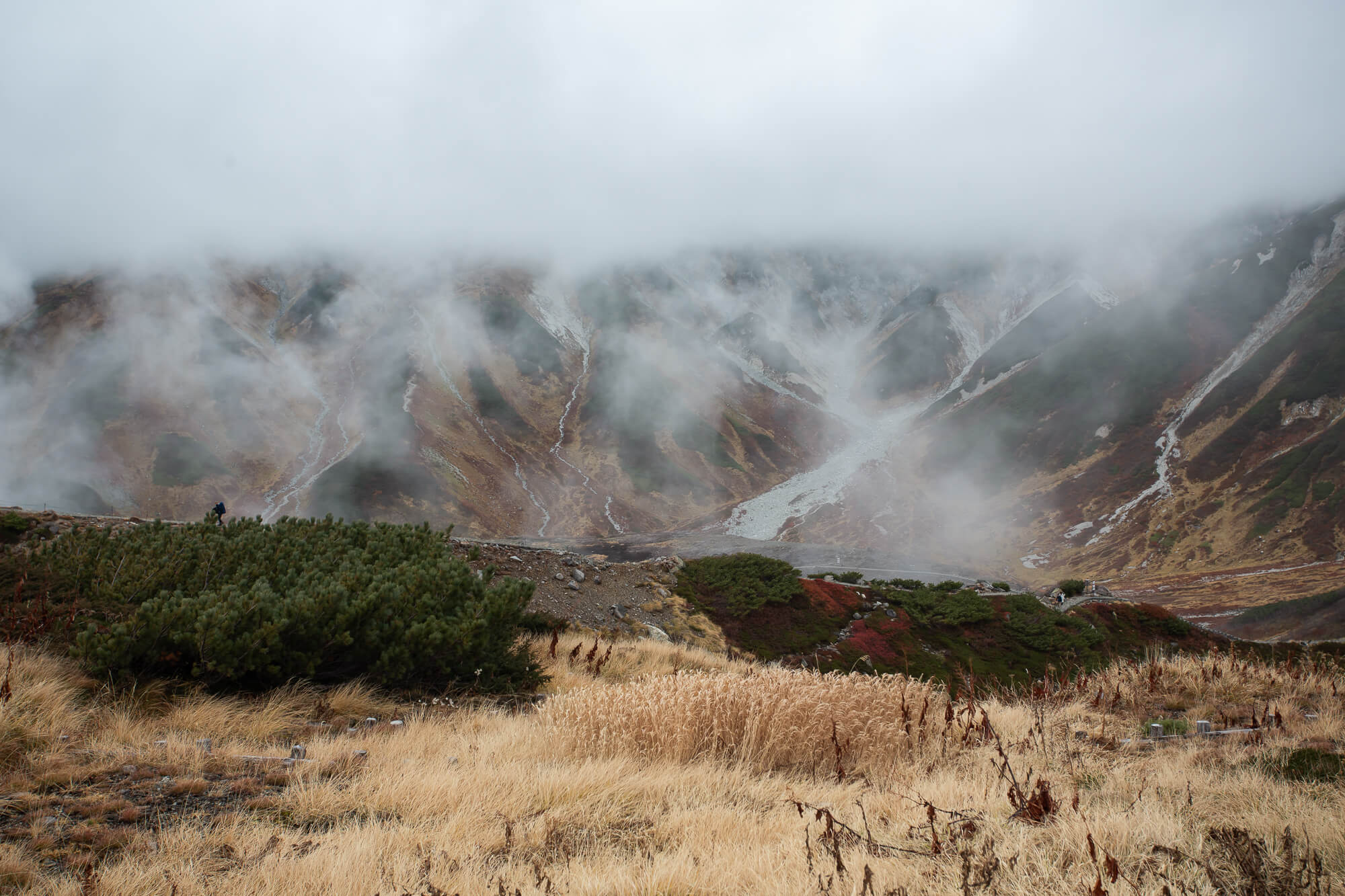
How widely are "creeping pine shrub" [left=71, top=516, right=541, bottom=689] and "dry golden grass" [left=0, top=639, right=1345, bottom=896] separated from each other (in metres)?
0.46

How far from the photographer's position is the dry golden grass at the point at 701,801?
2705 mm

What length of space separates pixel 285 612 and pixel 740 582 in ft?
53.4

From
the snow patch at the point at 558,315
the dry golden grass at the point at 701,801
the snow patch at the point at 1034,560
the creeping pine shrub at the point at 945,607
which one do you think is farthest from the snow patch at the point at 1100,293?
the dry golden grass at the point at 701,801

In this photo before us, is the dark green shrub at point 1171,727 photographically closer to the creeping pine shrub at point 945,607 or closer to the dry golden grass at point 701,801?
the dry golden grass at point 701,801

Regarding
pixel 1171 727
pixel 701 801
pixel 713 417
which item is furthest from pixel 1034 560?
pixel 701 801

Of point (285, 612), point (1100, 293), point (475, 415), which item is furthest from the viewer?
point (1100, 293)

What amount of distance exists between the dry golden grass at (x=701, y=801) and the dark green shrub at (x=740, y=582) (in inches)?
511

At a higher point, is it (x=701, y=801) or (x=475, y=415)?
(x=475, y=415)

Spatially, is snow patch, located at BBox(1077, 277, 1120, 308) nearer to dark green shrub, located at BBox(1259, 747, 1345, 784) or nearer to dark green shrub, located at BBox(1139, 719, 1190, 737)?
dark green shrub, located at BBox(1139, 719, 1190, 737)

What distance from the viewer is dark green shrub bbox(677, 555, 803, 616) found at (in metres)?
19.6

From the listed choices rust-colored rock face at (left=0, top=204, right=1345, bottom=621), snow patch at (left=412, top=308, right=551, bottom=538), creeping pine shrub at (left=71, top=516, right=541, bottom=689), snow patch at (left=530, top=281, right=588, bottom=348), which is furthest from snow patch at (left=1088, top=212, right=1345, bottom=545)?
snow patch at (left=530, top=281, right=588, bottom=348)

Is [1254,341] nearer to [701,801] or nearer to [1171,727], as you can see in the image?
[1171,727]

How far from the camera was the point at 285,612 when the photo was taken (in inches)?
247

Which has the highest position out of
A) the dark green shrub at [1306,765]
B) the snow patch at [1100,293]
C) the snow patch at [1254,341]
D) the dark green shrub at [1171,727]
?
the snow patch at [1100,293]
